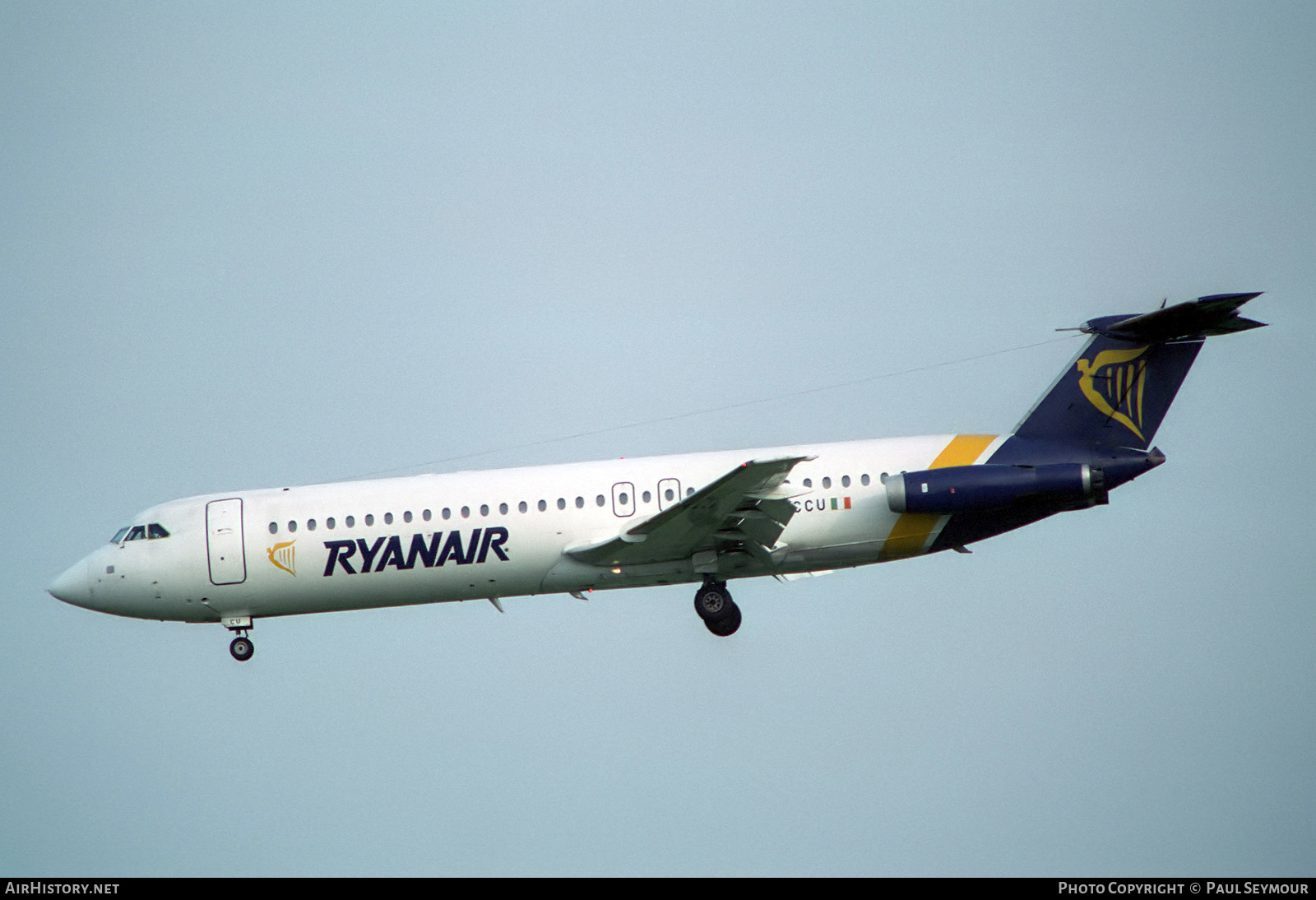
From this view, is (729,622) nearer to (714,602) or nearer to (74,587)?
(714,602)

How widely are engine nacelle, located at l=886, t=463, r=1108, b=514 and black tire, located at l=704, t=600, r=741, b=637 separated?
4.27 metres

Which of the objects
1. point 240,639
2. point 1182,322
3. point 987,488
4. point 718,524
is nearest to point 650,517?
point 718,524

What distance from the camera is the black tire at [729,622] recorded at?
33.2 meters

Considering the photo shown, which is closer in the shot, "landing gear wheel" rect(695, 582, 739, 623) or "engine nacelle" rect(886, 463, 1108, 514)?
"engine nacelle" rect(886, 463, 1108, 514)

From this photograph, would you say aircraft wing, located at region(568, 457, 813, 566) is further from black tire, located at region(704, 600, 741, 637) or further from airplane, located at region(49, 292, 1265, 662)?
black tire, located at region(704, 600, 741, 637)

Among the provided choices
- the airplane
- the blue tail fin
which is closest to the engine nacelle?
the airplane

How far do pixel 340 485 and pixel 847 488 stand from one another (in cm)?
1123

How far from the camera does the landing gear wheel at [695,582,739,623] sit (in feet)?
109

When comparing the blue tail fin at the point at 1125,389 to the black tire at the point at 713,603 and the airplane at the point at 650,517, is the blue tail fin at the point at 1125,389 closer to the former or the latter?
the airplane at the point at 650,517

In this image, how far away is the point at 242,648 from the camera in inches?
1326
